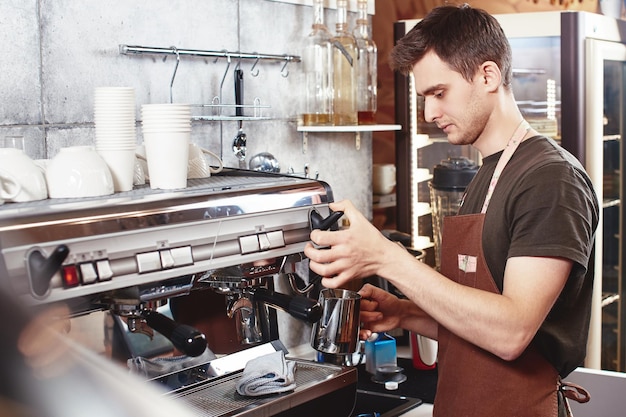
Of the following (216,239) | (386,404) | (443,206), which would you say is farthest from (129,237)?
(443,206)

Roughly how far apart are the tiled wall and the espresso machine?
419 mm

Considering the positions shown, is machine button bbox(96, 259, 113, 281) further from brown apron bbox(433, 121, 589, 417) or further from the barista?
brown apron bbox(433, 121, 589, 417)

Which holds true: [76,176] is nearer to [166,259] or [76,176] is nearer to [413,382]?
[166,259]

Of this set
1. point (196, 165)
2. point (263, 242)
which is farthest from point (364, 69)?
point (263, 242)

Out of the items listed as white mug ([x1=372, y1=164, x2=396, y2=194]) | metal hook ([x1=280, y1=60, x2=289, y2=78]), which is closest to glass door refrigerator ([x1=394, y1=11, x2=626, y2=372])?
white mug ([x1=372, y1=164, x2=396, y2=194])

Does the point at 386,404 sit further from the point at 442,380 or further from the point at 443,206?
the point at 443,206

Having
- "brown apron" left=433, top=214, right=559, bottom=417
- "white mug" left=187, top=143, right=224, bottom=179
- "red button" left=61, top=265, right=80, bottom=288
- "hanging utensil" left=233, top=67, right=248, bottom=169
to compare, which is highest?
"hanging utensil" left=233, top=67, right=248, bottom=169

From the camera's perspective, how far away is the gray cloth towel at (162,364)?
1.50 meters

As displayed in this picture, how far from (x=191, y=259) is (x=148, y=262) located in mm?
85

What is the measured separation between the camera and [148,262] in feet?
4.17

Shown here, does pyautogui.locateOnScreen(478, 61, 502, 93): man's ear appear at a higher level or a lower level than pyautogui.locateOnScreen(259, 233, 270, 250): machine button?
higher

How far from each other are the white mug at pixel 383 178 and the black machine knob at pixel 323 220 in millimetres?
1709

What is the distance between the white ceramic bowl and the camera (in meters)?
1.36

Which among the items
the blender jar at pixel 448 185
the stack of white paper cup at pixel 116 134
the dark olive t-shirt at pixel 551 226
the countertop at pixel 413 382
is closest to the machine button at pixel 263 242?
the stack of white paper cup at pixel 116 134
